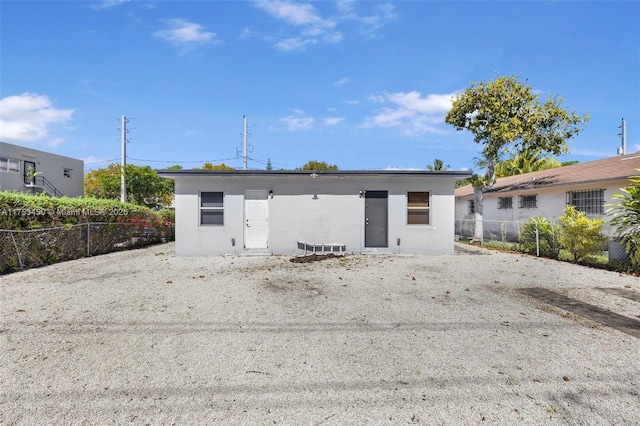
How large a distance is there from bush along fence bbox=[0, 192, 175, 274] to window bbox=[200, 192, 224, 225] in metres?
3.99

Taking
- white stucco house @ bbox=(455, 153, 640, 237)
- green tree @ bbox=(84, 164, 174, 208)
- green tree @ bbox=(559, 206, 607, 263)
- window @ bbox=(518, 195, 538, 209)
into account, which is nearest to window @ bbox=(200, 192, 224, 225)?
white stucco house @ bbox=(455, 153, 640, 237)

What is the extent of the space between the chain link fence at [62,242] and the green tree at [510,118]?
16.4m

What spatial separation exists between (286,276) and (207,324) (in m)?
3.42

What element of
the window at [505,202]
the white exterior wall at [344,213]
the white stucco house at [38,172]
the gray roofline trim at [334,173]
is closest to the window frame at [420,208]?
the white exterior wall at [344,213]

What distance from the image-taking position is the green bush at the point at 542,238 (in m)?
10.4

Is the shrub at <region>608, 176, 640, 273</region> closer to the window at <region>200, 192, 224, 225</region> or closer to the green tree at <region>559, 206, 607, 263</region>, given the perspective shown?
the green tree at <region>559, 206, 607, 263</region>

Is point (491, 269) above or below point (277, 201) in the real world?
below

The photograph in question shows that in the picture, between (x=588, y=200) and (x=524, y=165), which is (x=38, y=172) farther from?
(x=524, y=165)

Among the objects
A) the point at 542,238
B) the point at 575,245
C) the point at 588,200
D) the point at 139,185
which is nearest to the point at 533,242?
the point at 542,238

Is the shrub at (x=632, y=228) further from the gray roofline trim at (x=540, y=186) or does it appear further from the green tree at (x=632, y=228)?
the gray roofline trim at (x=540, y=186)

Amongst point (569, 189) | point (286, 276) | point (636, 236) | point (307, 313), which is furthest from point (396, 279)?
point (569, 189)

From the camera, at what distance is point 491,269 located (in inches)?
347

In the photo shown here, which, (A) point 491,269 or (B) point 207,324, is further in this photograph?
(A) point 491,269

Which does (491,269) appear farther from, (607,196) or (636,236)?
(607,196)
